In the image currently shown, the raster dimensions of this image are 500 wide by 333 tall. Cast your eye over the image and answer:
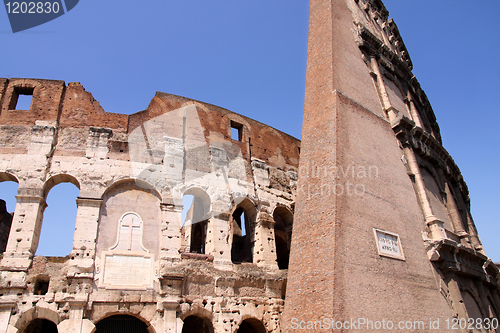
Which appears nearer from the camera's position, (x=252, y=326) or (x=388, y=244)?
(x=388, y=244)

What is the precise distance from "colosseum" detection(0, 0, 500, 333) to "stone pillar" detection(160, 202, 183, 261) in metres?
0.03

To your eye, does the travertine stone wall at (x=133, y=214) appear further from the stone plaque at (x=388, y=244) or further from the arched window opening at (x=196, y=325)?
the stone plaque at (x=388, y=244)

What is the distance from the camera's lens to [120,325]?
38.3 feet

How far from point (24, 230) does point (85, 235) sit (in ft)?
5.16

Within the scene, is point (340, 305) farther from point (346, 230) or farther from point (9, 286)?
point (9, 286)

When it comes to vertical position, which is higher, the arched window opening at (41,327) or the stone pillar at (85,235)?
the stone pillar at (85,235)

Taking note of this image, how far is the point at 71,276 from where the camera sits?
10039 mm

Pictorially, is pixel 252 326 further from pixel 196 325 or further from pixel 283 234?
pixel 283 234

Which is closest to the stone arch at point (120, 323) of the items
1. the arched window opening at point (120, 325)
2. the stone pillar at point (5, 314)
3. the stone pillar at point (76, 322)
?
the arched window opening at point (120, 325)

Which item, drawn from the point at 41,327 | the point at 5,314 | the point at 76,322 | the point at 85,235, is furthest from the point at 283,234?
the point at 5,314

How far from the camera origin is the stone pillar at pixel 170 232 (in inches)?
445

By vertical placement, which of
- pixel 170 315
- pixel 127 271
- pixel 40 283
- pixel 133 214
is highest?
pixel 133 214

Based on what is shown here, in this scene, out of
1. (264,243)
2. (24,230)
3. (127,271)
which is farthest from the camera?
(264,243)

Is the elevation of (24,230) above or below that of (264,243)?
below
